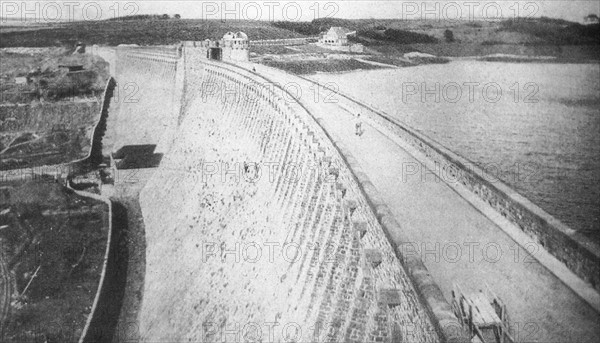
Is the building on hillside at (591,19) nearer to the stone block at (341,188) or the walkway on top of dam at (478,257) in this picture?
the walkway on top of dam at (478,257)

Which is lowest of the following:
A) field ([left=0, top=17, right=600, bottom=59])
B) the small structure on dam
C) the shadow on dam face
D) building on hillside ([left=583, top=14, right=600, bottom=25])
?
the shadow on dam face

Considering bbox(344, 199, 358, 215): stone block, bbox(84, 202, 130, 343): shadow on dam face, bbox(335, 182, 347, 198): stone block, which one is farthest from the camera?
bbox(84, 202, 130, 343): shadow on dam face

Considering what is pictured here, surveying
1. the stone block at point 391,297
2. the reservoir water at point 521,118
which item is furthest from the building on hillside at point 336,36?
the stone block at point 391,297

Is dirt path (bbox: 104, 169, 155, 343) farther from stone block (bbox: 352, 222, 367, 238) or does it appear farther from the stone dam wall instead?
stone block (bbox: 352, 222, 367, 238)

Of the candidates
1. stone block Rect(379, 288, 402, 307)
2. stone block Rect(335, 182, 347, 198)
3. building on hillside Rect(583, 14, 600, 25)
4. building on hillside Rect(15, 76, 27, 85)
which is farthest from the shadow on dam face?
building on hillside Rect(15, 76, 27, 85)

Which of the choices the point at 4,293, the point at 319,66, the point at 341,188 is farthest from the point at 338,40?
the point at 4,293
